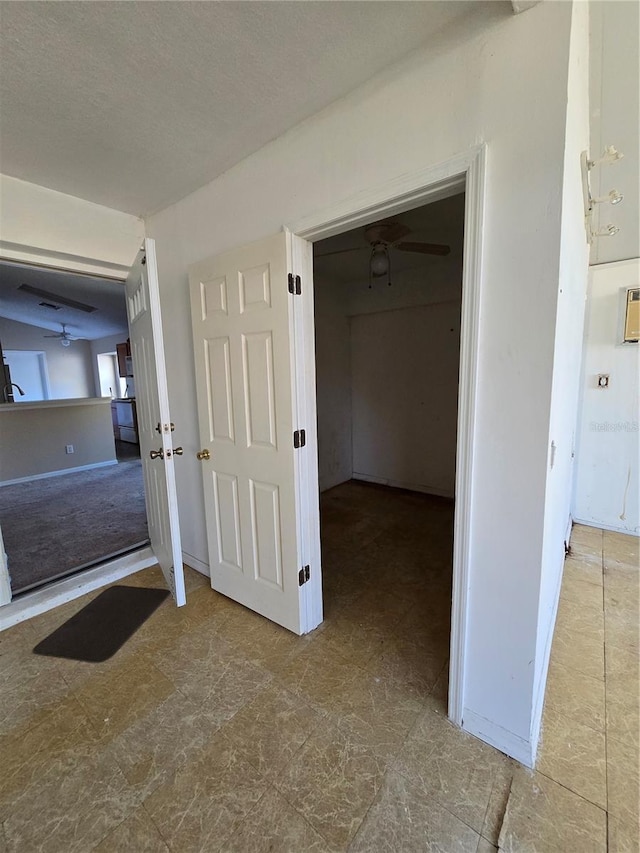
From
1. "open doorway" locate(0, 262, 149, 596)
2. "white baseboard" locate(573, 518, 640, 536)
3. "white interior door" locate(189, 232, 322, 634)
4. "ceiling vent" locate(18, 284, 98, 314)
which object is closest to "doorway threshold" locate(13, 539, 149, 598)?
"open doorway" locate(0, 262, 149, 596)

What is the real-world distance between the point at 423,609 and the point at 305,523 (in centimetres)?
94

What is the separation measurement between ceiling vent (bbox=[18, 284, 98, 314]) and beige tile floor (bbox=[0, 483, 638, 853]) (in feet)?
13.3

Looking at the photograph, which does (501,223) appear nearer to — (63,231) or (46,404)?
(63,231)

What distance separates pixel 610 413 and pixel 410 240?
2242 mm

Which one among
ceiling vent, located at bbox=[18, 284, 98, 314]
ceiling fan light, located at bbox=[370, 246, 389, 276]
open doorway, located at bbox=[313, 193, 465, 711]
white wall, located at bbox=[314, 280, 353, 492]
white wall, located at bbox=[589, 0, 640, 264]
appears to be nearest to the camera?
white wall, located at bbox=[589, 0, 640, 264]

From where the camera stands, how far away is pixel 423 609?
2.10 meters

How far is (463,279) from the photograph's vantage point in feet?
3.84

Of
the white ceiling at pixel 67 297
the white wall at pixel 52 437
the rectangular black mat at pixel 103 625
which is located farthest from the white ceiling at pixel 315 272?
the rectangular black mat at pixel 103 625

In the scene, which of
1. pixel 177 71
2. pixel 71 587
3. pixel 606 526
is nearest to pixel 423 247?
pixel 177 71

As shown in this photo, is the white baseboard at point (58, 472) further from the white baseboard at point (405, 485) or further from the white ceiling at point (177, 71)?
the white ceiling at point (177, 71)

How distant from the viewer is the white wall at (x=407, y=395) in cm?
386

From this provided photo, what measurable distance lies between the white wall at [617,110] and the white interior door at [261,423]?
66.2 inches

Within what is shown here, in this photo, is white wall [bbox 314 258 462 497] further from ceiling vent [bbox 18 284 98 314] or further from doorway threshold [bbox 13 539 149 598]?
ceiling vent [bbox 18 284 98 314]

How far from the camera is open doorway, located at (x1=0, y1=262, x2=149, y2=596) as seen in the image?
3.00 m
